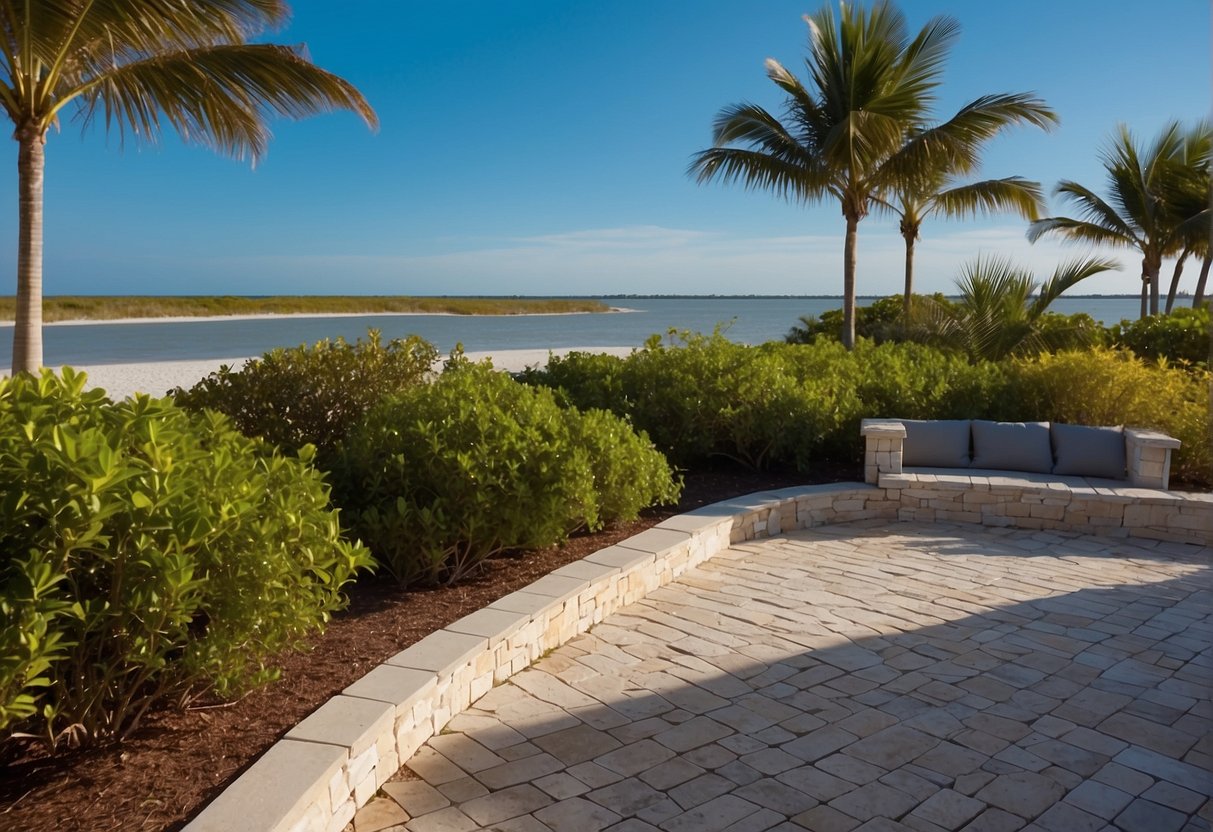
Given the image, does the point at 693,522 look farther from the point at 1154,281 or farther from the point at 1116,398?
the point at 1154,281

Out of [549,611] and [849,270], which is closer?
[549,611]

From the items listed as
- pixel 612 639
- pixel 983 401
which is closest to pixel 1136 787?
pixel 612 639

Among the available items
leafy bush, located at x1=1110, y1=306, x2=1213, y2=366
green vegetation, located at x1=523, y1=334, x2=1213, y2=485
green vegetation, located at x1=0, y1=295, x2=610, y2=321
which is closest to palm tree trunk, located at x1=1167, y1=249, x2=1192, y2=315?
leafy bush, located at x1=1110, y1=306, x2=1213, y2=366

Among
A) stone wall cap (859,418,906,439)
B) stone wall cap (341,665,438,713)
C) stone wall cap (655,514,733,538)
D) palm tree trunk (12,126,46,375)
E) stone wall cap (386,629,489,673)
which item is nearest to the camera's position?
stone wall cap (341,665,438,713)

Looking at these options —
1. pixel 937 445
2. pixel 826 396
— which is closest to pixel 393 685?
pixel 826 396

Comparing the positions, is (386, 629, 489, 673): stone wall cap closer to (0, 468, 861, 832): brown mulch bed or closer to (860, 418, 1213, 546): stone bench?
(0, 468, 861, 832): brown mulch bed

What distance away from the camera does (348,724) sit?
281 centimetres

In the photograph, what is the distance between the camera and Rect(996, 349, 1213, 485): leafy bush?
727cm

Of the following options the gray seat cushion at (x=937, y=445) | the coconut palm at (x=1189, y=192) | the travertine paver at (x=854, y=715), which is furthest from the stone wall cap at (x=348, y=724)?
the coconut palm at (x=1189, y=192)

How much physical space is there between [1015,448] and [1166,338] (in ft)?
22.3

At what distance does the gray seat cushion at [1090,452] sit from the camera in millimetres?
7125

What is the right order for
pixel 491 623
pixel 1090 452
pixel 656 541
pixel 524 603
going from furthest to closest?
pixel 1090 452 → pixel 656 541 → pixel 524 603 → pixel 491 623

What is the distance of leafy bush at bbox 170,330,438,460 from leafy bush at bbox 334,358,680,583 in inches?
42.9

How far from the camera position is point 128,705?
107 inches
